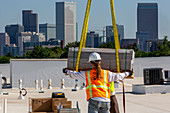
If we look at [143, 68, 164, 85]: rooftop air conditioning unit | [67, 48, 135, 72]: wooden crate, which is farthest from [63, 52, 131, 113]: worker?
[143, 68, 164, 85]: rooftop air conditioning unit

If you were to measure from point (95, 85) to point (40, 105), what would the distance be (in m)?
6.91

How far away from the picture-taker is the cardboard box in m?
16.2

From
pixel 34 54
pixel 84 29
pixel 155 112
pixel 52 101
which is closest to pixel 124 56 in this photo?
pixel 84 29

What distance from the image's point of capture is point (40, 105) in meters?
16.2

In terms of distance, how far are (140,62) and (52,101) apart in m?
50.3

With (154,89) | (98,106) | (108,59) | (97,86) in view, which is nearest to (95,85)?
(97,86)

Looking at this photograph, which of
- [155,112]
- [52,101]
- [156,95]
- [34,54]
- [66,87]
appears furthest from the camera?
[34,54]

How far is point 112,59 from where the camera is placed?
483 inches

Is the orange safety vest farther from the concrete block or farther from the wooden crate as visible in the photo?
the concrete block

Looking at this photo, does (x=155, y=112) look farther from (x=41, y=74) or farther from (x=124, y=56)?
(x=41, y=74)

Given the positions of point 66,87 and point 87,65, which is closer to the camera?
point 87,65

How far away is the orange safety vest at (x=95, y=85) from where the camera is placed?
959 cm

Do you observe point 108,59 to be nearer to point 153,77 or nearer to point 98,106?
point 98,106

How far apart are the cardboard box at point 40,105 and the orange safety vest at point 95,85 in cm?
661
